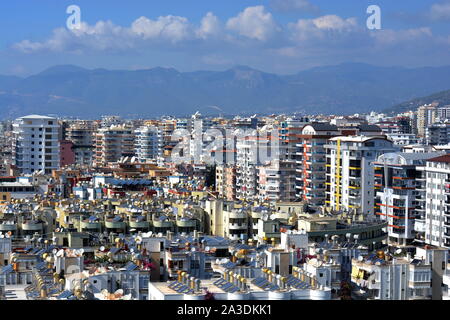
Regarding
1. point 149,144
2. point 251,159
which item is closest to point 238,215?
point 251,159

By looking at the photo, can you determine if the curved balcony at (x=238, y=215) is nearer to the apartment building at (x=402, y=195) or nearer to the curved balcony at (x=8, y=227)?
the curved balcony at (x=8, y=227)

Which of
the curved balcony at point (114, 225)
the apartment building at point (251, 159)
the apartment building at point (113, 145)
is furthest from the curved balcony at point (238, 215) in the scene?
the apartment building at point (113, 145)

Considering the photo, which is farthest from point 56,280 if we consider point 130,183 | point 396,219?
point 130,183

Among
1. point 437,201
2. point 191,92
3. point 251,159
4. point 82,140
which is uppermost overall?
point 191,92

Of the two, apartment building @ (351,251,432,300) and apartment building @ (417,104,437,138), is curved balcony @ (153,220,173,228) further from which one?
apartment building @ (417,104,437,138)

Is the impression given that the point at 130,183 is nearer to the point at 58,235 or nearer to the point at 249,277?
the point at 58,235

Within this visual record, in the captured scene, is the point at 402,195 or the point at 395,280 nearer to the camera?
the point at 395,280

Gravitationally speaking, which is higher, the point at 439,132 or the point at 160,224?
the point at 439,132

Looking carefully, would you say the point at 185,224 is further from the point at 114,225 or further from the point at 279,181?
the point at 279,181
